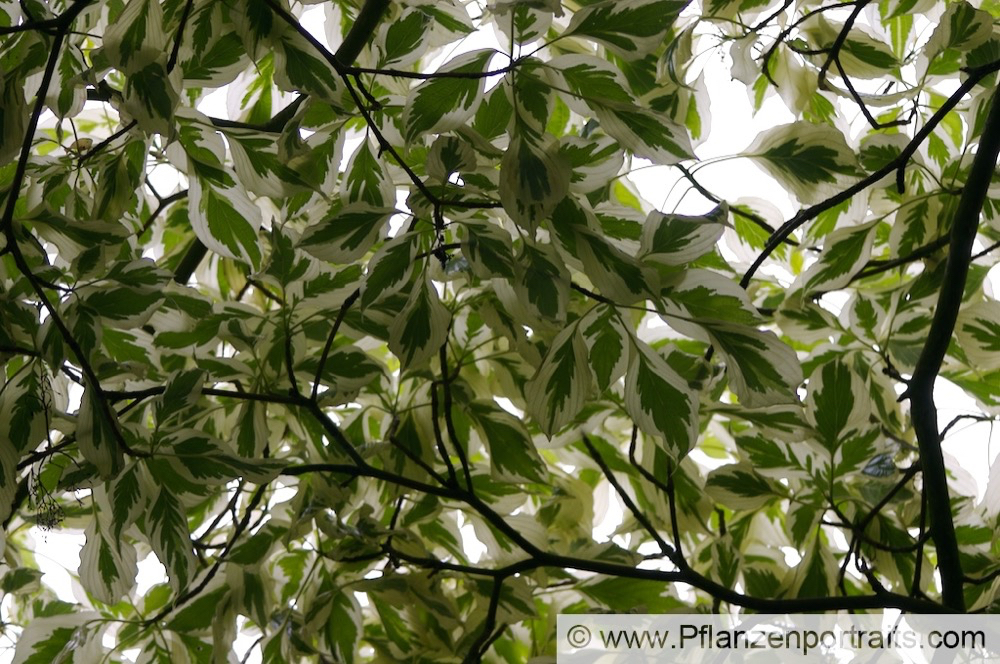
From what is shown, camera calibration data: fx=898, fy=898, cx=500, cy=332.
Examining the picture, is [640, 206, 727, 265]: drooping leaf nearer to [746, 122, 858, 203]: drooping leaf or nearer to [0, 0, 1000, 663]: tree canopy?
[0, 0, 1000, 663]: tree canopy

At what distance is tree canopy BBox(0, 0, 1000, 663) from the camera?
47cm

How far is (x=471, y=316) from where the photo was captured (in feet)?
2.56

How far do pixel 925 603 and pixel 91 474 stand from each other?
19.2 inches

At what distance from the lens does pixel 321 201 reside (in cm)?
63

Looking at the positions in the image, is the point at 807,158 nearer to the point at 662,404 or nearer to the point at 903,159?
the point at 903,159

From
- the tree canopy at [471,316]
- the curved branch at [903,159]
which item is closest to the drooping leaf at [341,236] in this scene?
the tree canopy at [471,316]

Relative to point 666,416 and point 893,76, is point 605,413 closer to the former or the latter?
point 666,416
